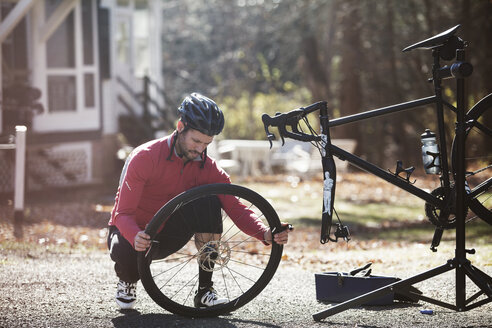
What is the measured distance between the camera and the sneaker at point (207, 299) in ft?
14.1

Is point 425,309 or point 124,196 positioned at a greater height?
point 124,196

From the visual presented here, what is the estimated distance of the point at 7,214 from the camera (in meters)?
9.55

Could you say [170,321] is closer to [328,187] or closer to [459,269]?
[328,187]

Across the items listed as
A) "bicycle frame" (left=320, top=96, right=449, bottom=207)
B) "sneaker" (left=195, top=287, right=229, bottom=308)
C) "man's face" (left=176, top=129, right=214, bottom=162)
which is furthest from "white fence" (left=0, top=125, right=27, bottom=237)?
"bicycle frame" (left=320, top=96, right=449, bottom=207)

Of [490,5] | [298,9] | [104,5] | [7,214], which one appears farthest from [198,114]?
[298,9]

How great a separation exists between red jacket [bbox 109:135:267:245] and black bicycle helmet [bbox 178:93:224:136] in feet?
0.68

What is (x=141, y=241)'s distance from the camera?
3.97 metres

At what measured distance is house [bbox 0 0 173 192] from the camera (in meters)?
13.2

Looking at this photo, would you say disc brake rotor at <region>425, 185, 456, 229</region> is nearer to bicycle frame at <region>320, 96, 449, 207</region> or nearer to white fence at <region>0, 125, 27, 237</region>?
bicycle frame at <region>320, 96, 449, 207</region>

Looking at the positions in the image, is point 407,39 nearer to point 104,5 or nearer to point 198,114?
point 104,5

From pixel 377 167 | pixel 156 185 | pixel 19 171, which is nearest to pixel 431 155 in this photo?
pixel 377 167

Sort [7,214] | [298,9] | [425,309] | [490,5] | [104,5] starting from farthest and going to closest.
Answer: [298,9], [104,5], [490,5], [7,214], [425,309]

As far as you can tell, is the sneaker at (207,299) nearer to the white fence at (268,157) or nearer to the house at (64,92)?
the house at (64,92)

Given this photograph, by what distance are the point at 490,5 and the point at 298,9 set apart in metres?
8.06
